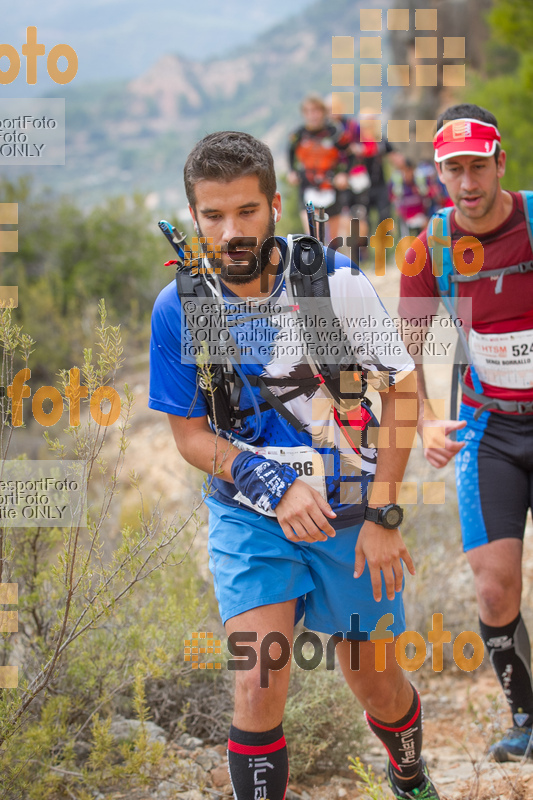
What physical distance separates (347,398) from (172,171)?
105m

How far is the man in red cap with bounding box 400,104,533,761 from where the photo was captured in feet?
10.2

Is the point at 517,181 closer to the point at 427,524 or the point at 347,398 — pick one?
the point at 427,524

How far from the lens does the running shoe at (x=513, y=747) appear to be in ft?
10.2

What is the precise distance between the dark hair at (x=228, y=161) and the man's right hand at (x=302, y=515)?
98 centimetres

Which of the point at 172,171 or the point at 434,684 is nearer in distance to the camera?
the point at 434,684

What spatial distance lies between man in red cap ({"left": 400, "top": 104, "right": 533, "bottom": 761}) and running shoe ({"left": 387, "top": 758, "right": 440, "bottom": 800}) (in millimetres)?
413

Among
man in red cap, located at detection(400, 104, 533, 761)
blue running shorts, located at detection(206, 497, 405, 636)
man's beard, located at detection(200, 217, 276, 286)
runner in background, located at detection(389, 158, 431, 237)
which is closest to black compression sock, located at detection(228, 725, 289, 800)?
blue running shorts, located at detection(206, 497, 405, 636)

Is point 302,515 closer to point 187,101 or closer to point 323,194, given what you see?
point 323,194

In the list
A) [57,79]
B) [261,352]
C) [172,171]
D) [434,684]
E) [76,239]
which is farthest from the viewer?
[172,171]

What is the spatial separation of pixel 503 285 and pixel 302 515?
1478 millimetres

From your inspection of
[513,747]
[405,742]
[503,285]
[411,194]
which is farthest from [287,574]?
[411,194]

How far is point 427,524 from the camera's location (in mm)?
5152

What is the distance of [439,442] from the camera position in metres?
3.03

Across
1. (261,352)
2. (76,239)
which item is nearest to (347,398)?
(261,352)
